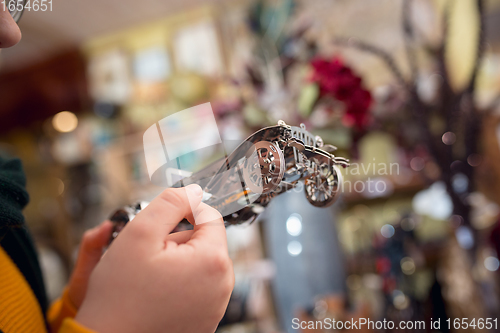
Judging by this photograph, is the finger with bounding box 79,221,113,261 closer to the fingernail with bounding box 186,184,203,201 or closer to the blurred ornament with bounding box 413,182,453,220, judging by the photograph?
the fingernail with bounding box 186,184,203,201

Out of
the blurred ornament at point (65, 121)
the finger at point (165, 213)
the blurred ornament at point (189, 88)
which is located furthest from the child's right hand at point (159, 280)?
the blurred ornament at point (65, 121)

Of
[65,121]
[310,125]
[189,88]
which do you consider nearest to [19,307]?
[310,125]

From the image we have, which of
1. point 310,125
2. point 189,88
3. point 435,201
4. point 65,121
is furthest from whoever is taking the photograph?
point 65,121

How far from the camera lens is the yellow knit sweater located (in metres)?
0.27

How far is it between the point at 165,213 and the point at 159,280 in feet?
Result: 0.14

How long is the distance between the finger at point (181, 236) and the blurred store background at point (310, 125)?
80 mm


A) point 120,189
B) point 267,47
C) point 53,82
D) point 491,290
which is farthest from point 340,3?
point 53,82

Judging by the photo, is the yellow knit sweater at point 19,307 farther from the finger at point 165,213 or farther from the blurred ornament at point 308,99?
the blurred ornament at point 308,99

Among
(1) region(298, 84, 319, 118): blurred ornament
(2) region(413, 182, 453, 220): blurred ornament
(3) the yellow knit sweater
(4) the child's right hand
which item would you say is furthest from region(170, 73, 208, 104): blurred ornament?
(4) the child's right hand

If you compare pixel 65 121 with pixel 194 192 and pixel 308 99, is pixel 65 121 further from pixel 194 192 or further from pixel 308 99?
pixel 194 192

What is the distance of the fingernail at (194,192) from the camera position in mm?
221

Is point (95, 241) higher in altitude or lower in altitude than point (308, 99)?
lower

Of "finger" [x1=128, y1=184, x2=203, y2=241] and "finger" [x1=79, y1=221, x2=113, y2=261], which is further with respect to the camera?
"finger" [x1=79, y1=221, x2=113, y2=261]

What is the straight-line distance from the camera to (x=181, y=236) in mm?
232
